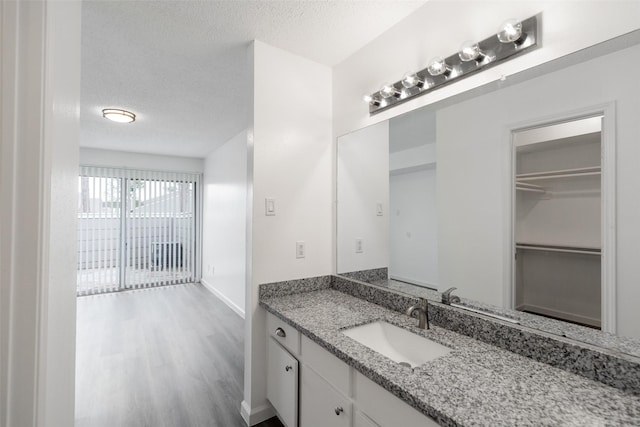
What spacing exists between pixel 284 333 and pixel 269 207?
2.64ft

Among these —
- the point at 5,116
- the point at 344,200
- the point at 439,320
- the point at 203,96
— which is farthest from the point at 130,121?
the point at 439,320

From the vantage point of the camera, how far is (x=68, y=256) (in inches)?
36.4

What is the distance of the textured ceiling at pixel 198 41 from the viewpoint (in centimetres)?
162

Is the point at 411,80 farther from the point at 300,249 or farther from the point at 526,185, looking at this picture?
the point at 300,249

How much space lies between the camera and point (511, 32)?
118cm

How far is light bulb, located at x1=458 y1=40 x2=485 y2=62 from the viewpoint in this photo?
4.32 feet

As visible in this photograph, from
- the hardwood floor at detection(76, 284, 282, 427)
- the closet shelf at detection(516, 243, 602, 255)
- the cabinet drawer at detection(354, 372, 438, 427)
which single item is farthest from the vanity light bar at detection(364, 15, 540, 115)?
the hardwood floor at detection(76, 284, 282, 427)

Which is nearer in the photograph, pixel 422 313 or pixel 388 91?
pixel 422 313

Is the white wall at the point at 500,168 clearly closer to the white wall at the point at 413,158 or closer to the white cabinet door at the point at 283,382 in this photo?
the white wall at the point at 413,158

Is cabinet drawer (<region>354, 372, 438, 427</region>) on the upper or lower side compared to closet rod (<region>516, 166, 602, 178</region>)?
lower

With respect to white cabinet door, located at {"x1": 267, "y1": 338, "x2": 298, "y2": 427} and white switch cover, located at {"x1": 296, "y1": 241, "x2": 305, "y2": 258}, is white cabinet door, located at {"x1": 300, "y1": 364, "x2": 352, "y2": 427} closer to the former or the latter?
white cabinet door, located at {"x1": 267, "y1": 338, "x2": 298, "y2": 427}

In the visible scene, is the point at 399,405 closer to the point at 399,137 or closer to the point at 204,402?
the point at 399,137

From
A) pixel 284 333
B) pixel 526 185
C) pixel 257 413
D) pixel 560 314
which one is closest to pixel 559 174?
pixel 526 185

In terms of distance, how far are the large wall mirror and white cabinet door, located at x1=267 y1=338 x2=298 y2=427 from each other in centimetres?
74
